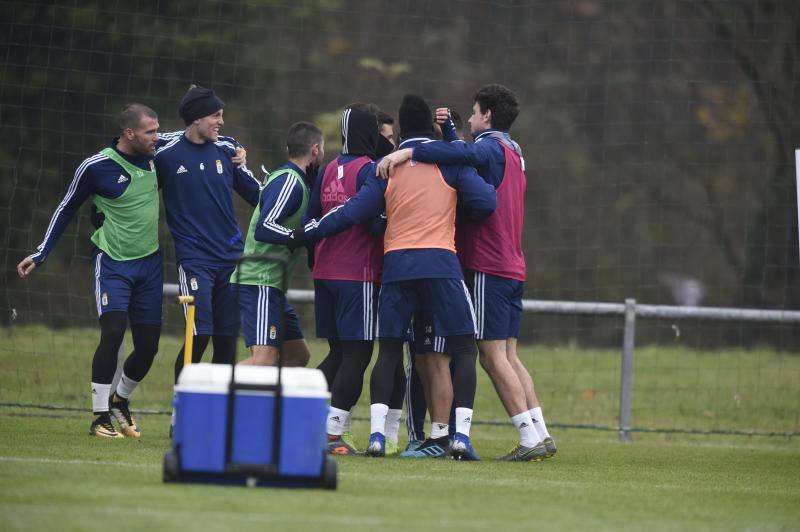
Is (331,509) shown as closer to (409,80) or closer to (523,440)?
(523,440)

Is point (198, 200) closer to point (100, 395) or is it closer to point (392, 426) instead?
point (100, 395)

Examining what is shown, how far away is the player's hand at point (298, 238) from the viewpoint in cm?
759

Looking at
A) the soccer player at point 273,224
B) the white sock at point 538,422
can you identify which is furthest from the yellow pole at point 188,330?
the white sock at point 538,422

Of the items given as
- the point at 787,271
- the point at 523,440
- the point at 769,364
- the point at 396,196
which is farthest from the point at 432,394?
the point at 787,271

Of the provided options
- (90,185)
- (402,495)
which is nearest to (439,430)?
(402,495)

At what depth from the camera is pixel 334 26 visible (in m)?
14.6

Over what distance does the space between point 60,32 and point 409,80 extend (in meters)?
4.27

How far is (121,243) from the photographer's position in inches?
318

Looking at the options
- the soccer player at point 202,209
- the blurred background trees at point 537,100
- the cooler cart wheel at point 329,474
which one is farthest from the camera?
the blurred background trees at point 537,100

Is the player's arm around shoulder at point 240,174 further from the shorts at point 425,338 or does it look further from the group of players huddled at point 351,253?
the shorts at point 425,338

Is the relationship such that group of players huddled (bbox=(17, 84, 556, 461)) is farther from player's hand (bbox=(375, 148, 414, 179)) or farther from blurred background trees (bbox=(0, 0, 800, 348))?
blurred background trees (bbox=(0, 0, 800, 348))

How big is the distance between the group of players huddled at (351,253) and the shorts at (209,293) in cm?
1

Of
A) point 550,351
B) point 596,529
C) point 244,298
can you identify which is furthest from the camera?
point 550,351

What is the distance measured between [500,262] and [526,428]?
1.00 m
